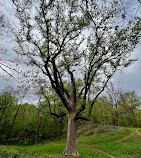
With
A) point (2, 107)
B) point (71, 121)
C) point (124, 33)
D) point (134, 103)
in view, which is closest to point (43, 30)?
point (124, 33)

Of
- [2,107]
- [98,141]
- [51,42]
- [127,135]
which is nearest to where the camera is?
[51,42]

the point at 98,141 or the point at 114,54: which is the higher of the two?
the point at 114,54

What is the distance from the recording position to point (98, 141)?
15.9 metres

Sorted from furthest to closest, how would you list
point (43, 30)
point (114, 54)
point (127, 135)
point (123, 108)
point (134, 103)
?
point (134, 103), point (123, 108), point (127, 135), point (114, 54), point (43, 30)

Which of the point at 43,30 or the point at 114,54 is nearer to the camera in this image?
the point at 43,30

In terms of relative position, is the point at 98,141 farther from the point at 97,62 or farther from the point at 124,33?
the point at 124,33

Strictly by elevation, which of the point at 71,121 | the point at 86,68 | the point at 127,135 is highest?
the point at 86,68

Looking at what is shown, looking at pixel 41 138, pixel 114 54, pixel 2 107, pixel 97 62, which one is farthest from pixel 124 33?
pixel 41 138

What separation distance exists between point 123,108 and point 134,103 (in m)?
5.95

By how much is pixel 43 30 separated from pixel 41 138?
85.4ft

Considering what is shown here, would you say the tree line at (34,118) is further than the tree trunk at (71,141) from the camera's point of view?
Yes

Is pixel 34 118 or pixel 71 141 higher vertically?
pixel 34 118

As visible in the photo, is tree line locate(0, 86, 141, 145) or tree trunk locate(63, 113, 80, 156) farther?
tree line locate(0, 86, 141, 145)

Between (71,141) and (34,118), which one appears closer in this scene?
(71,141)
